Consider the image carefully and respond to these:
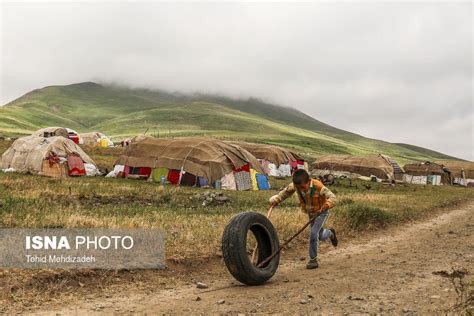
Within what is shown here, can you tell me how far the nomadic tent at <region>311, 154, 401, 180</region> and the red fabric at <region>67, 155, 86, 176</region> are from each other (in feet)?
119

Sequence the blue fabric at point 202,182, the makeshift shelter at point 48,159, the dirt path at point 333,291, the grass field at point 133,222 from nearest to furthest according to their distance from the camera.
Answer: the dirt path at point 333,291 → the grass field at point 133,222 → the blue fabric at point 202,182 → the makeshift shelter at point 48,159

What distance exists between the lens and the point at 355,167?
201ft

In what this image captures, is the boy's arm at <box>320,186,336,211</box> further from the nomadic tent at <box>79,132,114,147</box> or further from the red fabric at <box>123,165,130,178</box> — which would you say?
the nomadic tent at <box>79,132,114,147</box>

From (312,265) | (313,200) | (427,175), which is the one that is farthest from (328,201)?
(427,175)

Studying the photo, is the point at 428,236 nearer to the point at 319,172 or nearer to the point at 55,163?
the point at 55,163

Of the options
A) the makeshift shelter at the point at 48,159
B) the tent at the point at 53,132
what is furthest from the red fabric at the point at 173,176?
the tent at the point at 53,132

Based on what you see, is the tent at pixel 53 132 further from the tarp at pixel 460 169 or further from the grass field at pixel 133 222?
the tarp at pixel 460 169

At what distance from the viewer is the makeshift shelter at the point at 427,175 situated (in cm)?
6519

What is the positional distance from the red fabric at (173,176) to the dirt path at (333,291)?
77.2 ft

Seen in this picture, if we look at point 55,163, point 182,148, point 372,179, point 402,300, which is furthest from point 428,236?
point 372,179

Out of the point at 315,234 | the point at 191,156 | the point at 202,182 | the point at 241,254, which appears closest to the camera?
the point at 241,254

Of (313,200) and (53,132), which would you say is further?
(53,132)

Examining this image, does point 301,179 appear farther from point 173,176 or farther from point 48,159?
point 48,159

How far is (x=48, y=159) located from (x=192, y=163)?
11.2 meters
